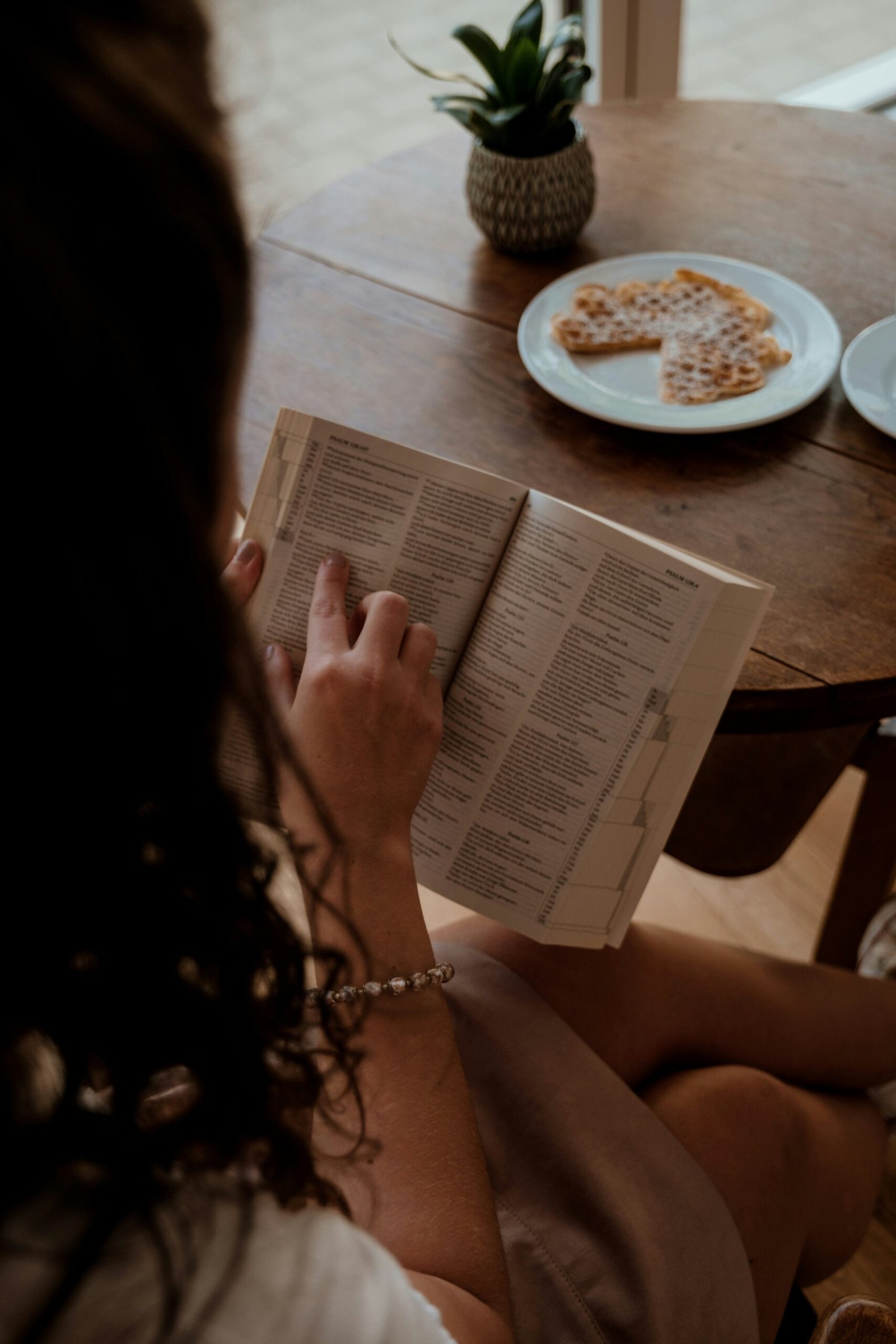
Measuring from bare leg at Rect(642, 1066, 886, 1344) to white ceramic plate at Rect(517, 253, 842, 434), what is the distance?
1.85 ft

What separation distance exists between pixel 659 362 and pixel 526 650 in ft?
1.40

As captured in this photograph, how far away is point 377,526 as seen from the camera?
0.80 metres

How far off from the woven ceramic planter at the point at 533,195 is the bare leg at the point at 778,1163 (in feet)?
2.90

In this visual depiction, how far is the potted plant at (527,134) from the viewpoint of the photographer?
1.10 meters

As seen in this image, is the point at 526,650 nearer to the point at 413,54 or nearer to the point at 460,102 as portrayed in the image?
the point at 460,102

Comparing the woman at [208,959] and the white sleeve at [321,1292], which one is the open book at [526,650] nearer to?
the woman at [208,959]

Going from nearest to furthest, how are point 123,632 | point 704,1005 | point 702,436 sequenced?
point 123,632
point 704,1005
point 702,436

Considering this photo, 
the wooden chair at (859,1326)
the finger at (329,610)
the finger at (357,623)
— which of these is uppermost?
the finger at (329,610)

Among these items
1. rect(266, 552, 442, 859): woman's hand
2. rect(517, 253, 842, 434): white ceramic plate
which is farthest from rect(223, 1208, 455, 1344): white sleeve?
rect(517, 253, 842, 434): white ceramic plate

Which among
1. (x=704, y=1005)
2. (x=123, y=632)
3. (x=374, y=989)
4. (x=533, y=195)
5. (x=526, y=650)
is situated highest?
(x=123, y=632)

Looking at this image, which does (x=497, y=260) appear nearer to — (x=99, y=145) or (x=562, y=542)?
(x=562, y=542)

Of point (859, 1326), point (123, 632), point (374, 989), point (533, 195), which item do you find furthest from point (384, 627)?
point (533, 195)

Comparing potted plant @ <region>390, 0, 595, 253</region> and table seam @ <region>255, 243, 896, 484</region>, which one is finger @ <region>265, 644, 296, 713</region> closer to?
table seam @ <region>255, 243, 896, 484</region>

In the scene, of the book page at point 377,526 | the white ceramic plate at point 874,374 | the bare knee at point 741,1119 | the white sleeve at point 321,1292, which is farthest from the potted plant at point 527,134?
the white sleeve at point 321,1292
